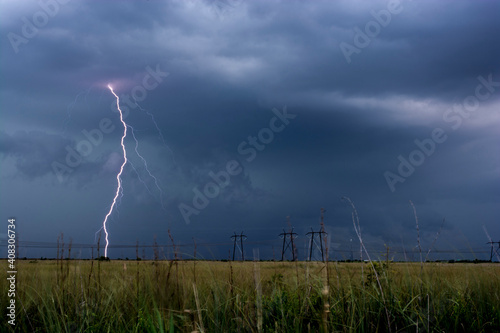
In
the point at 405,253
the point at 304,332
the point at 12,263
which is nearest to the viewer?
the point at 304,332

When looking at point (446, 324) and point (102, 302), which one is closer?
point (446, 324)

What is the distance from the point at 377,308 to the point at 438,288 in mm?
1634

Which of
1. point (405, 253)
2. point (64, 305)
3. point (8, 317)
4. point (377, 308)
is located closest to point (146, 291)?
point (64, 305)

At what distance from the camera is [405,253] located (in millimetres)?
6059

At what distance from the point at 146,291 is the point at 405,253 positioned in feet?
12.0

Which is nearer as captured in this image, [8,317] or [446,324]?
[446,324]

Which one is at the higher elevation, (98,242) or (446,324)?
(98,242)

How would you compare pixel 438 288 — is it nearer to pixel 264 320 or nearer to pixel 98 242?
pixel 264 320

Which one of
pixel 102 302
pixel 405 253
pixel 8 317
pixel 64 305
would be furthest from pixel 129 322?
pixel 405 253

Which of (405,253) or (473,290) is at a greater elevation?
(405,253)

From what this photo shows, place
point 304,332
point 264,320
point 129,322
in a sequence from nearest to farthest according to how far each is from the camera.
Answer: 1. point 304,332
2. point 264,320
3. point 129,322

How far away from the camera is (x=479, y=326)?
499cm

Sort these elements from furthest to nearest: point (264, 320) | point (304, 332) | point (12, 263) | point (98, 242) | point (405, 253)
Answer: point (12, 263), point (98, 242), point (405, 253), point (264, 320), point (304, 332)

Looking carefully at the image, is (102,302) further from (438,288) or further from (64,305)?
(438,288)
